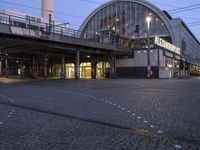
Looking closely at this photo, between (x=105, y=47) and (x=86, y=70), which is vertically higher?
(x=105, y=47)

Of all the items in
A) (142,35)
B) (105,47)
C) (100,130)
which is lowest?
(100,130)

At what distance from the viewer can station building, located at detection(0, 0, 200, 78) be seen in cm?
4100

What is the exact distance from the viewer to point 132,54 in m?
55.9

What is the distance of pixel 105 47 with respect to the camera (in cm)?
4894

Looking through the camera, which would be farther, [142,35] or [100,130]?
[142,35]

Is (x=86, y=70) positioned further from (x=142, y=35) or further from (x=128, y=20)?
(x=128, y=20)

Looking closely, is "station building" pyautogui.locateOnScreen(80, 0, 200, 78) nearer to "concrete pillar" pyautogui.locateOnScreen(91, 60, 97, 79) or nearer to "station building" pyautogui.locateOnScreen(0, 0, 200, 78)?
"station building" pyautogui.locateOnScreen(0, 0, 200, 78)

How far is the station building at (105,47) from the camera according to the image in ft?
135

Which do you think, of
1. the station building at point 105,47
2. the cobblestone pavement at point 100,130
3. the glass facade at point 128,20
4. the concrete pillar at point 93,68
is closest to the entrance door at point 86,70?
the station building at point 105,47

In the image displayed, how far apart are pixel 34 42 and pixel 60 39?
12.0ft

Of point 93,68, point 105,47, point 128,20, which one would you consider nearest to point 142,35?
point 128,20

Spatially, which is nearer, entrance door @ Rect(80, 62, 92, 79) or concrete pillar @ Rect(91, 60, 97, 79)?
concrete pillar @ Rect(91, 60, 97, 79)

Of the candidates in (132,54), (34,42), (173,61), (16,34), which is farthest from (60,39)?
(173,61)

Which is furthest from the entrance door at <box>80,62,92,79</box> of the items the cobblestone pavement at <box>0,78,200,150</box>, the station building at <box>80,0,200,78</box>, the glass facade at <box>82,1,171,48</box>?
the cobblestone pavement at <box>0,78,200,150</box>
